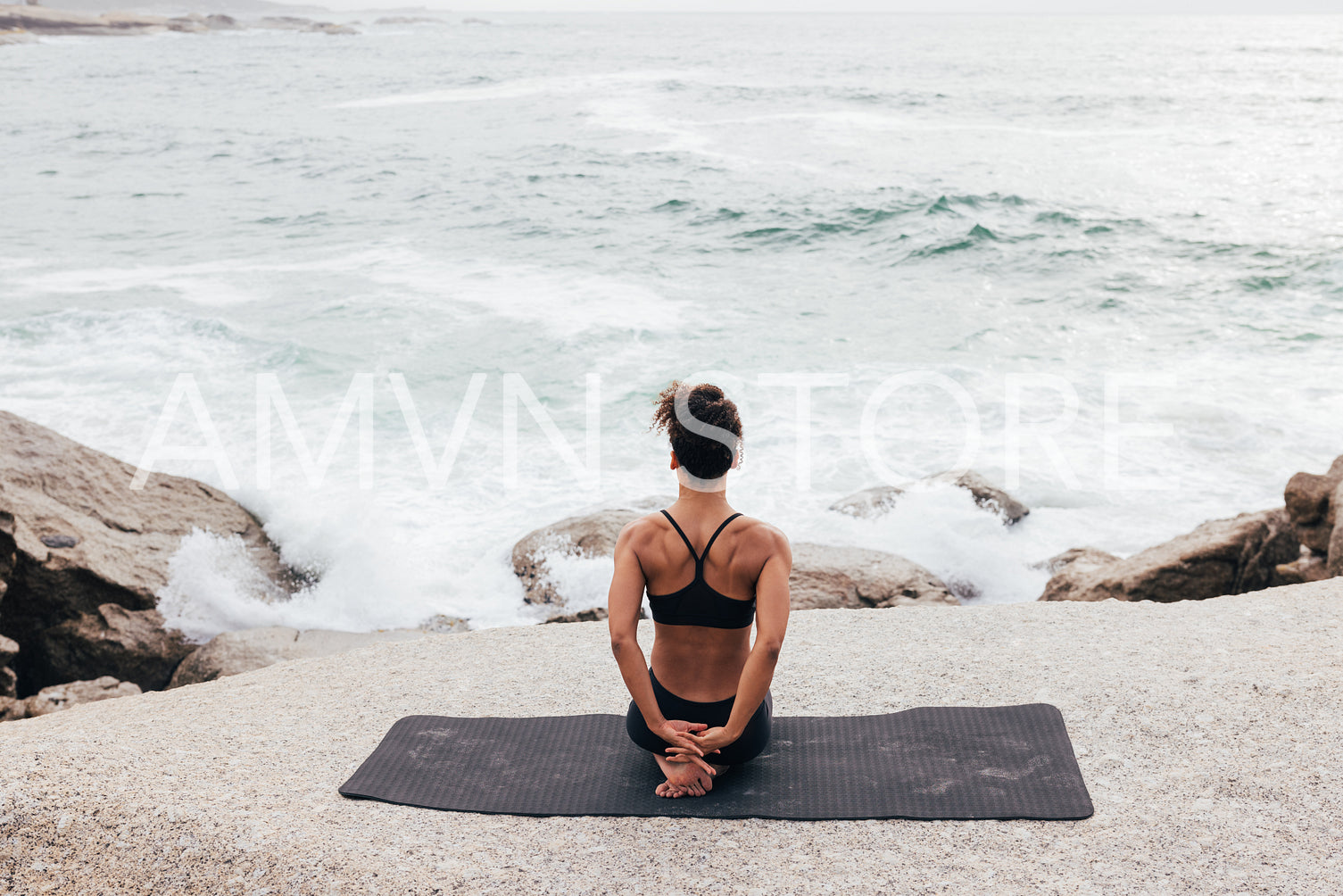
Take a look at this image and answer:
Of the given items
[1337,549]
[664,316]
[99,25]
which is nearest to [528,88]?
[664,316]

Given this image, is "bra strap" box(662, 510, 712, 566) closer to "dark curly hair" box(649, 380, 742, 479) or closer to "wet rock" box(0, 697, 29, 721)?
"dark curly hair" box(649, 380, 742, 479)

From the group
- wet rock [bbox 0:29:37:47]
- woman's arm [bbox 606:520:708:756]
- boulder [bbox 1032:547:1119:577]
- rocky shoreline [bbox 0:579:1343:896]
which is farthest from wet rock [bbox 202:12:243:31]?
woman's arm [bbox 606:520:708:756]

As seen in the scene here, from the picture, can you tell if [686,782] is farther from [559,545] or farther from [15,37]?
[15,37]

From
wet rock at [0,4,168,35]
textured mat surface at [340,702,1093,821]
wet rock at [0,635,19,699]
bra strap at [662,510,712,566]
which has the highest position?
wet rock at [0,4,168,35]

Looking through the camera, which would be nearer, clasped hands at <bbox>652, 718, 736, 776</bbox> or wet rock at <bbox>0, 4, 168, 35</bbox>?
clasped hands at <bbox>652, 718, 736, 776</bbox>

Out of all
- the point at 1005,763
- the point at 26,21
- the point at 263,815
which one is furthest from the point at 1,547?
the point at 26,21

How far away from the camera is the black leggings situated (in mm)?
3285

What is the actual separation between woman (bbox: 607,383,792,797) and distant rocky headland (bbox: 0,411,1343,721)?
309 cm

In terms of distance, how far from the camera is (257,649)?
18.7ft

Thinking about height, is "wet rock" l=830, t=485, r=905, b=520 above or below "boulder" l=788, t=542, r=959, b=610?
below

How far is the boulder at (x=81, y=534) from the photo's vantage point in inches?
227

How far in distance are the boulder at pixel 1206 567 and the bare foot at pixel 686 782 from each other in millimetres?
3898

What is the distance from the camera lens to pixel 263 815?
10.3 feet

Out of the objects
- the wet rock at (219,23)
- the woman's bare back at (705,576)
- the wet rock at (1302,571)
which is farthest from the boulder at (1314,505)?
the wet rock at (219,23)
